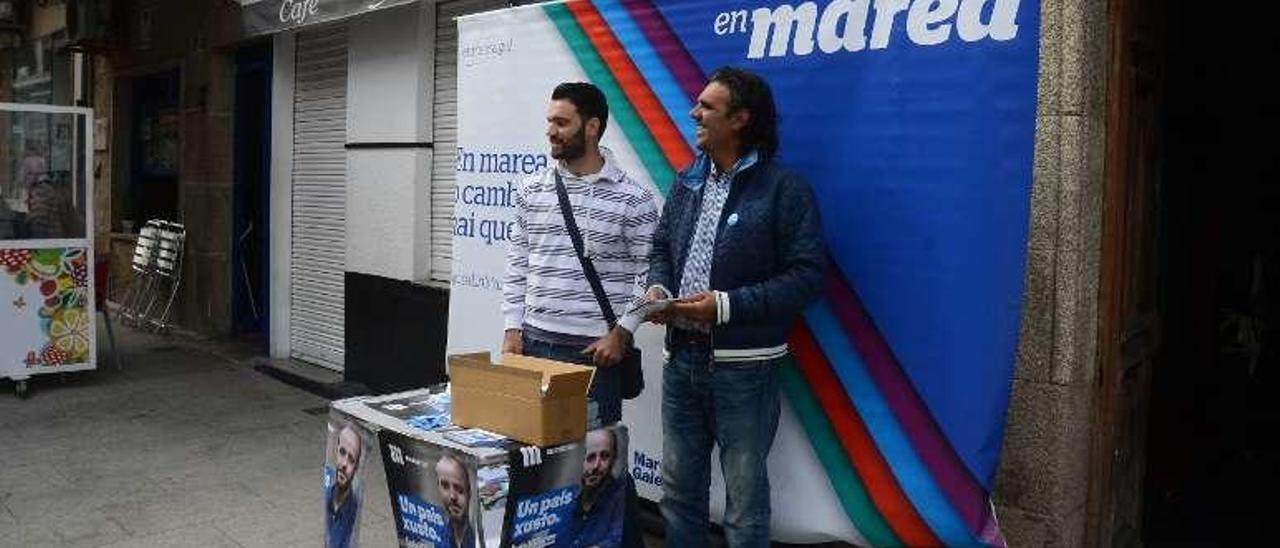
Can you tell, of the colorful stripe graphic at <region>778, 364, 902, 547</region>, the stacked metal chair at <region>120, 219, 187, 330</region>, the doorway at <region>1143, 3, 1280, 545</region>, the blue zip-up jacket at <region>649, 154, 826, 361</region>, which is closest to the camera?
the blue zip-up jacket at <region>649, 154, 826, 361</region>

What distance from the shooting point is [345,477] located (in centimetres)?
353

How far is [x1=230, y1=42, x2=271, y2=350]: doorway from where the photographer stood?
9438mm

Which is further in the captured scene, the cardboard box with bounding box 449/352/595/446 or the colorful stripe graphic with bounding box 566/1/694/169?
the colorful stripe graphic with bounding box 566/1/694/169

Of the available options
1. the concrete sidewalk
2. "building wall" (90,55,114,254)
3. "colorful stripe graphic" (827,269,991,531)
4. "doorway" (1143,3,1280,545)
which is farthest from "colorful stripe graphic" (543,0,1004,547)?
"building wall" (90,55,114,254)

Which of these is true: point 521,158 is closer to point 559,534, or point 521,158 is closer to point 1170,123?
point 559,534

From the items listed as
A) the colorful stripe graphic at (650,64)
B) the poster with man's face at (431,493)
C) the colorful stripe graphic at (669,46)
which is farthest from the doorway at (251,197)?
the poster with man's face at (431,493)

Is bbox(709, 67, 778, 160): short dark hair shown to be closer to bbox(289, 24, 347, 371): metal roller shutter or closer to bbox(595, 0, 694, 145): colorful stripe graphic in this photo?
bbox(595, 0, 694, 145): colorful stripe graphic

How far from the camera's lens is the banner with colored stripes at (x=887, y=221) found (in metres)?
3.26

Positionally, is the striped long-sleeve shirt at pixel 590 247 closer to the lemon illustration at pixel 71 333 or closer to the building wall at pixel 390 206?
the building wall at pixel 390 206

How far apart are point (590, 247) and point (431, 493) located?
1.00m

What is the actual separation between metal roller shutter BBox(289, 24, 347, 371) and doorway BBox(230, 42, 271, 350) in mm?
808

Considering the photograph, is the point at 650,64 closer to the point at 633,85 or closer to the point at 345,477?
the point at 633,85

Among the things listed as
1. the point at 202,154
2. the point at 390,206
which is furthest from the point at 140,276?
the point at 390,206

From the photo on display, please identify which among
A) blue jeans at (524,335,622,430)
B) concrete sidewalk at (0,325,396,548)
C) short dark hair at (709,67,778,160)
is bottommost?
concrete sidewalk at (0,325,396,548)
